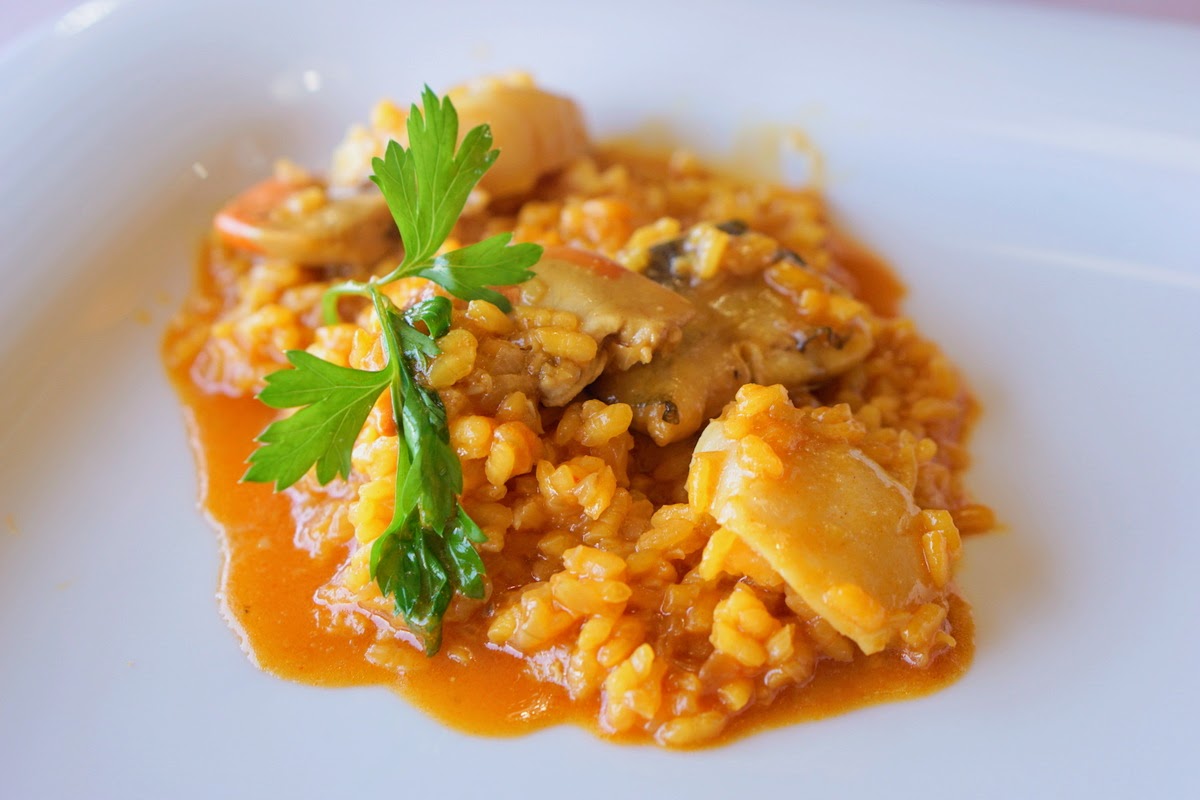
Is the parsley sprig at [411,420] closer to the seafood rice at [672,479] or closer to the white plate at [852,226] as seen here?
the seafood rice at [672,479]

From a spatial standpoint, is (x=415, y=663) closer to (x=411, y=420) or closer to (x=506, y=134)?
(x=411, y=420)

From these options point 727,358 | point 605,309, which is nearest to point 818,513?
point 727,358

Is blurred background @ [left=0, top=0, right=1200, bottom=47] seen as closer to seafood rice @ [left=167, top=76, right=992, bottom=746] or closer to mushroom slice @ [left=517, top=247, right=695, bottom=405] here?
seafood rice @ [left=167, top=76, right=992, bottom=746]

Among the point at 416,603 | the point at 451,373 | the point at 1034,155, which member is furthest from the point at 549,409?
the point at 1034,155

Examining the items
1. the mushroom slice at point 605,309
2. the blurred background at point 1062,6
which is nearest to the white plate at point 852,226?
the mushroom slice at point 605,309

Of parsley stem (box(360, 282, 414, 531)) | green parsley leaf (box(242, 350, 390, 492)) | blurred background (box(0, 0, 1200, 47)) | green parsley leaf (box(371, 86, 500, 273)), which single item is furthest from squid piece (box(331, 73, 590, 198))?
blurred background (box(0, 0, 1200, 47))
